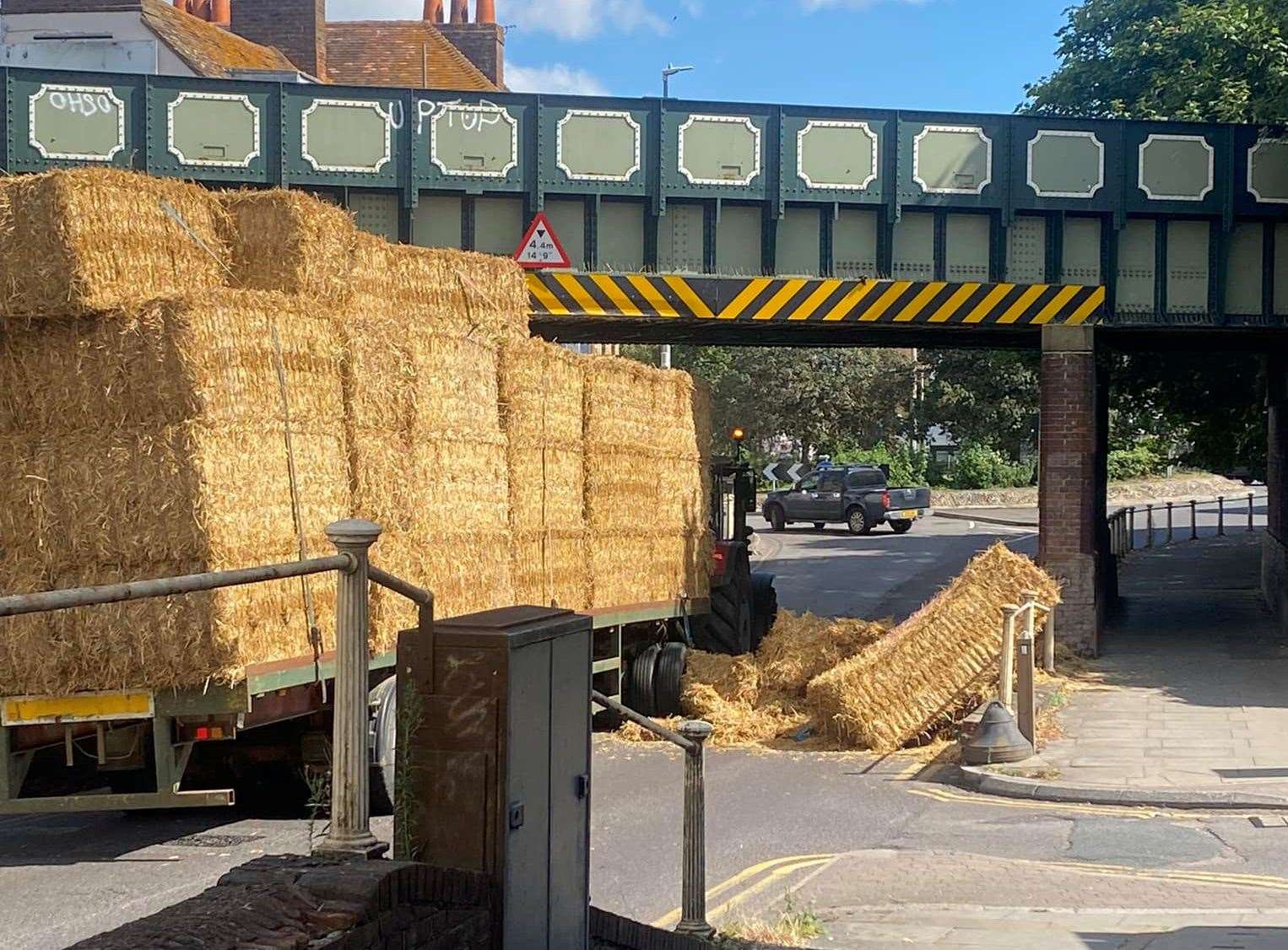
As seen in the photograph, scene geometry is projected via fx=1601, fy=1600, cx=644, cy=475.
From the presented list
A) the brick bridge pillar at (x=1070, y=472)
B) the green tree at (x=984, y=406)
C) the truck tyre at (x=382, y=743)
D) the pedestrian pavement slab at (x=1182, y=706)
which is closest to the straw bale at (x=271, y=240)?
the truck tyre at (x=382, y=743)

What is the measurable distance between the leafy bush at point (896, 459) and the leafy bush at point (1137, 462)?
23.8 feet

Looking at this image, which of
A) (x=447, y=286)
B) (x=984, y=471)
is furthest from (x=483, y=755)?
(x=984, y=471)

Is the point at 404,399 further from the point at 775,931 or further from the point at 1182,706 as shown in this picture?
the point at 1182,706

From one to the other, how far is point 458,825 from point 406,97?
1288 centimetres

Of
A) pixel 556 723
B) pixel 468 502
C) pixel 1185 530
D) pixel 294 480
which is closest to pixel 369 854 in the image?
pixel 556 723

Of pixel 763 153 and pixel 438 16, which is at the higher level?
pixel 438 16


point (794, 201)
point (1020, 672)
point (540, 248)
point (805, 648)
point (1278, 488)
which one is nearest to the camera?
point (1020, 672)

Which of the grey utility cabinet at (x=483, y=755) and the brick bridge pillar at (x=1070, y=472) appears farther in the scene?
the brick bridge pillar at (x=1070, y=472)

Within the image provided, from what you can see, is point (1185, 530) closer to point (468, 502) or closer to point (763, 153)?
point (763, 153)

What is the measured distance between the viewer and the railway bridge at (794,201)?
53.9ft

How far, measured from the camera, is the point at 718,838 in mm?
9875

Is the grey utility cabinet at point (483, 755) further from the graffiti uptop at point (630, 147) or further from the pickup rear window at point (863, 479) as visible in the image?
the pickup rear window at point (863, 479)

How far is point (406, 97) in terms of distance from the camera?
1670 cm

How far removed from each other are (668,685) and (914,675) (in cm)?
236
